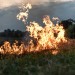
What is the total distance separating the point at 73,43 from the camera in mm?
27938

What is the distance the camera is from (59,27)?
2859 cm

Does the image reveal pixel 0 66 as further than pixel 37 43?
No

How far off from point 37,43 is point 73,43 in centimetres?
294

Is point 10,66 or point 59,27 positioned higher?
point 59,27

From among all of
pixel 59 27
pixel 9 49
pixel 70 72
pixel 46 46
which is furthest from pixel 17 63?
pixel 59 27

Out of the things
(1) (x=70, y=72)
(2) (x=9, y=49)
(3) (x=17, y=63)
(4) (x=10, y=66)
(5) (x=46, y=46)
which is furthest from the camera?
(5) (x=46, y=46)

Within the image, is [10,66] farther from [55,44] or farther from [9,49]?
[55,44]

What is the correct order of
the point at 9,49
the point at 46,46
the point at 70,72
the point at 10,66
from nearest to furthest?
the point at 70,72 → the point at 10,66 → the point at 9,49 → the point at 46,46

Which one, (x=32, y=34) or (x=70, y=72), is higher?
(x=32, y=34)

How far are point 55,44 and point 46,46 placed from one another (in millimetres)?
828

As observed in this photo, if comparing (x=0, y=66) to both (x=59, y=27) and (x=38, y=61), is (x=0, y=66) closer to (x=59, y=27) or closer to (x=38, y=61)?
(x=38, y=61)

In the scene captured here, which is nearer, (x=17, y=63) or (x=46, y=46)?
(x=17, y=63)

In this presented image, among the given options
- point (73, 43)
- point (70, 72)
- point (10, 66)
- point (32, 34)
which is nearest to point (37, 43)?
point (32, 34)

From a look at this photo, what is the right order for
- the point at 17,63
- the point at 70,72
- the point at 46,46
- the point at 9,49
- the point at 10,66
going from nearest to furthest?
1. the point at 70,72
2. the point at 10,66
3. the point at 17,63
4. the point at 9,49
5. the point at 46,46
